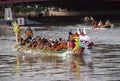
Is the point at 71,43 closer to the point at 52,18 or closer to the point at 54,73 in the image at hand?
the point at 54,73

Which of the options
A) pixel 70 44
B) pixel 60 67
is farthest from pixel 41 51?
pixel 60 67

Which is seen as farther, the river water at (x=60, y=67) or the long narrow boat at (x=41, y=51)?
the long narrow boat at (x=41, y=51)

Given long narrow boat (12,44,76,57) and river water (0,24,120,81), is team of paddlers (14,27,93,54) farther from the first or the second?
river water (0,24,120,81)

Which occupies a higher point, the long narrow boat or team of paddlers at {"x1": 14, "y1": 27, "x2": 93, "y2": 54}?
team of paddlers at {"x1": 14, "y1": 27, "x2": 93, "y2": 54}

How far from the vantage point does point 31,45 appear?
4731 centimetres

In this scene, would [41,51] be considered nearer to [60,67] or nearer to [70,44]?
[70,44]

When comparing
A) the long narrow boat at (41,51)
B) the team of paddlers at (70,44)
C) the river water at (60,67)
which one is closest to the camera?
the river water at (60,67)

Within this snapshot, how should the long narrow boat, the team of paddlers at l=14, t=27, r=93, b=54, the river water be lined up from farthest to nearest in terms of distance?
the long narrow boat, the team of paddlers at l=14, t=27, r=93, b=54, the river water

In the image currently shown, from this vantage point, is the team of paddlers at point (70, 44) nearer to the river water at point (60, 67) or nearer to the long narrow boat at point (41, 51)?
the long narrow boat at point (41, 51)

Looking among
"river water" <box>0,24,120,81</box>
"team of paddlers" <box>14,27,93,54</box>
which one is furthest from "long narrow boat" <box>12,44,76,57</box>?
"river water" <box>0,24,120,81</box>

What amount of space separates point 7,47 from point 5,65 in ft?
55.1

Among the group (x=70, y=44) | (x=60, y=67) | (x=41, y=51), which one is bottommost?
(x=41, y=51)

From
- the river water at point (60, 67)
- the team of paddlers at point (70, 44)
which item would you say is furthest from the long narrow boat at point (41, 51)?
the river water at point (60, 67)

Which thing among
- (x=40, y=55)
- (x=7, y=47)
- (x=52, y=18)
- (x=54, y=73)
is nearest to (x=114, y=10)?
(x=52, y=18)
